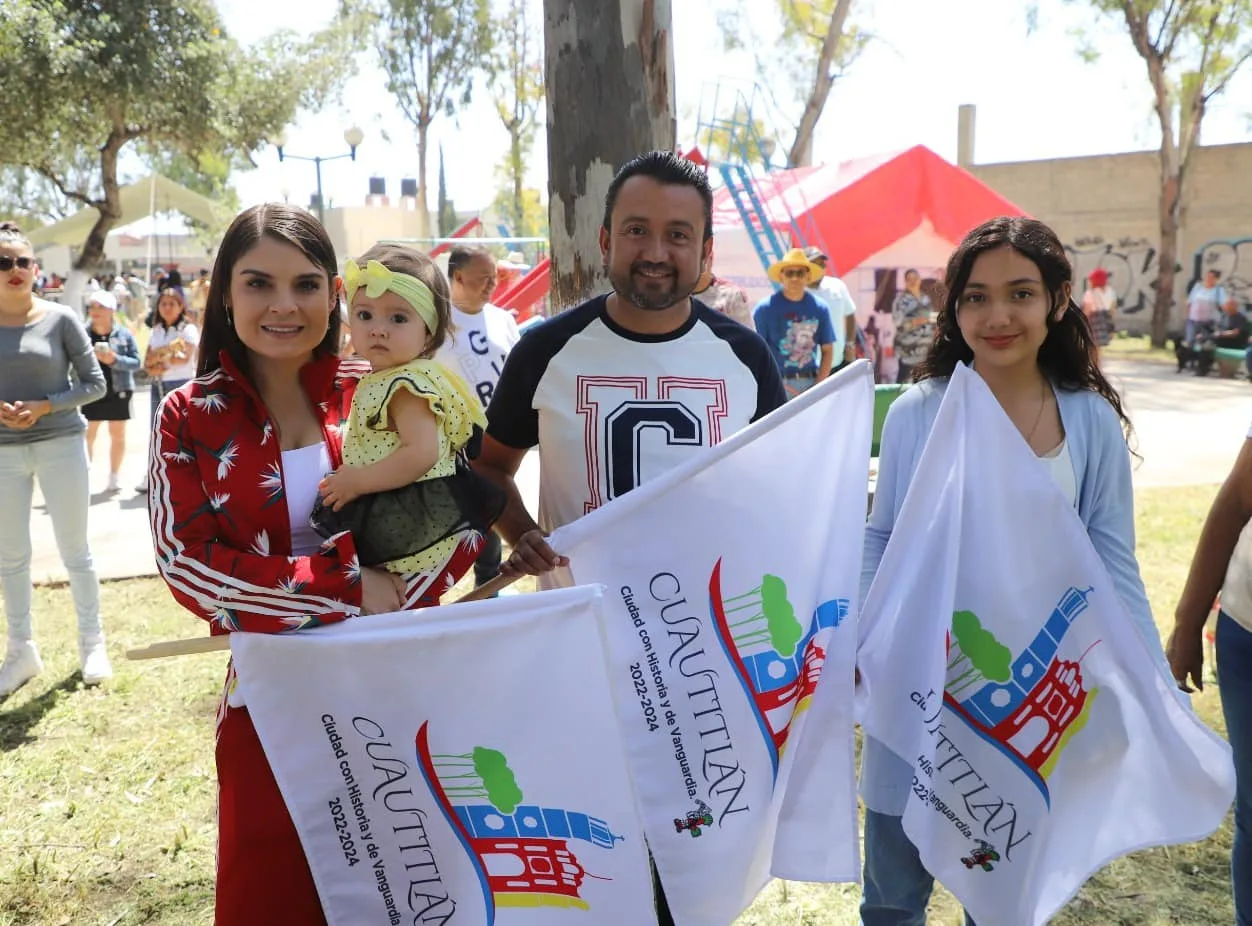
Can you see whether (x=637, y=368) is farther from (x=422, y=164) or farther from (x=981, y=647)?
(x=422, y=164)

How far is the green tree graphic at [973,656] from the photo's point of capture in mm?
2186

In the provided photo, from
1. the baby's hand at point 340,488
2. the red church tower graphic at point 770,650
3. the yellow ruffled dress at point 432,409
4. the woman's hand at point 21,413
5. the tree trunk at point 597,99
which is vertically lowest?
the red church tower graphic at point 770,650

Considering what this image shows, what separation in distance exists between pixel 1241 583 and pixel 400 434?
76.6 inches

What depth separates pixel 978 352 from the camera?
2.36 m

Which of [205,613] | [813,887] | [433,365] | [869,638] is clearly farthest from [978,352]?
[813,887]

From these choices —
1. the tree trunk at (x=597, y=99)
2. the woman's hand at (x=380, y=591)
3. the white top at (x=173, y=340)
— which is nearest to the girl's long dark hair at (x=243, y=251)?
the woman's hand at (x=380, y=591)

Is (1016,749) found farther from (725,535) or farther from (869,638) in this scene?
(725,535)

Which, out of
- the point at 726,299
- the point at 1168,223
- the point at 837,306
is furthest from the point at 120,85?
the point at 1168,223

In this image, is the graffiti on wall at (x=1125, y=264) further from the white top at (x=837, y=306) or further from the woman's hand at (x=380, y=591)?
the woman's hand at (x=380, y=591)

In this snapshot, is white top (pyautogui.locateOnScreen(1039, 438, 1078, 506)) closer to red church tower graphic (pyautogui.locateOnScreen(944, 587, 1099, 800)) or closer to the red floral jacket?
red church tower graphic (pyautogui.locateOnScreen(944, 587, 1099, 800))

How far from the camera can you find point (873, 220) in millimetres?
13609

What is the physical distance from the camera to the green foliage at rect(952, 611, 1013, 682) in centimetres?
218

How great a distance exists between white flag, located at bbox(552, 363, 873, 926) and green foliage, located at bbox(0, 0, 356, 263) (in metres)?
19.6

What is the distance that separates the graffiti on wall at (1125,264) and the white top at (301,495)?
106 feet
